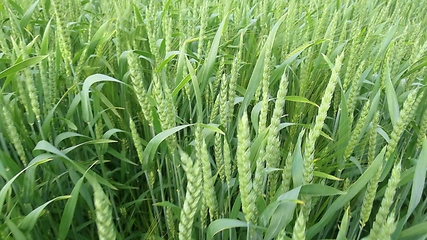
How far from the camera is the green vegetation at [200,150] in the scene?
48 cm

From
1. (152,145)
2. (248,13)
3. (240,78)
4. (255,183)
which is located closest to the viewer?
(255,183)

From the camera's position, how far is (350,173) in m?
0.81

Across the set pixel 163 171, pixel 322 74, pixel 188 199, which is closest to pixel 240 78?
pixel 322 74

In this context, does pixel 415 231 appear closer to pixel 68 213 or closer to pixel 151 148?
pixel 151 148

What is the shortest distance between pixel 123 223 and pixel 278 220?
513mm

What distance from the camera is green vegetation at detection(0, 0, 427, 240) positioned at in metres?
0.48

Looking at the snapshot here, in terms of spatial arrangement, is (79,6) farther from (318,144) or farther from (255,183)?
(255,183)

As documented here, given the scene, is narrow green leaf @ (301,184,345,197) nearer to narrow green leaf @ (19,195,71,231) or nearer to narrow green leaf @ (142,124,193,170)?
narrow green leaf @ (142,124,193,170)

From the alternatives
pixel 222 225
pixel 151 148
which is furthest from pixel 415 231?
pixel 151 148

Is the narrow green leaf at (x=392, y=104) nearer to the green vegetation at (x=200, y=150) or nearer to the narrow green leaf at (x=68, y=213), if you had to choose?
the green vegetation at (x=200, y=150)

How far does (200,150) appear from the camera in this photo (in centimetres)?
53

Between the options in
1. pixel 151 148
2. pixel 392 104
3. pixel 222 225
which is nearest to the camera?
pixel 222 225

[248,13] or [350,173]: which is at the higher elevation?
[248,13]

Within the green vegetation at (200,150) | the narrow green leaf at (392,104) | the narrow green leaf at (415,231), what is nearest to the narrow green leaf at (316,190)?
the green vegetation at (200,150)
